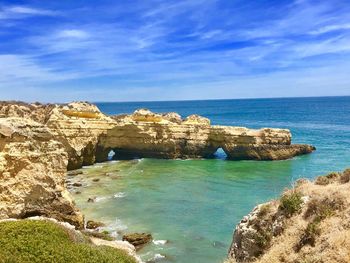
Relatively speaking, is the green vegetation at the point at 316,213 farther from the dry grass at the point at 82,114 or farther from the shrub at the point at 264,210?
the dry grass at the point at 82,114

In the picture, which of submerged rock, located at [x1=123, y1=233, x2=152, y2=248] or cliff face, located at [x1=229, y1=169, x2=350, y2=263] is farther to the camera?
submerged rock, located at [x1=123, y1=233, x2=152, y2=248]

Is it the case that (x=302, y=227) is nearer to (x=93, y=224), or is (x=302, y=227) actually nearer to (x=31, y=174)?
(x=31, y=174)

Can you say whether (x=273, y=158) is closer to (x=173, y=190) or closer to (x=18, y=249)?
(x=173, y=190)

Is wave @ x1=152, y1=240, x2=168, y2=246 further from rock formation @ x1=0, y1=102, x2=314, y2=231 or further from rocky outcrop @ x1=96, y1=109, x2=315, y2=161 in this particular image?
rocky outcrop @ x1=96, y1=109, x2=315, y2=161

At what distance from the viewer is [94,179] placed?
152 ft

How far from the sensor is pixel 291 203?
558 inches

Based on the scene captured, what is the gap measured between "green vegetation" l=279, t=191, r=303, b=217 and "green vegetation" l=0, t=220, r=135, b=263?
5.75m

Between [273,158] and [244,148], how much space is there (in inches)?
168

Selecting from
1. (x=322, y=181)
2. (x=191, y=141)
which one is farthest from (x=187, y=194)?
(x=322, y=181)

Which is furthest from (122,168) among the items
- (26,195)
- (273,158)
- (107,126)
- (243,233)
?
(243,233)

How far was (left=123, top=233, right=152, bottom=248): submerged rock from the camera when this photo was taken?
26039 millimetres

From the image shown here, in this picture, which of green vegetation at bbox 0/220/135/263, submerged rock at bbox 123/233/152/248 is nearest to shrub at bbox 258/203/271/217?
green vegetation at bbox 0/220/135/263

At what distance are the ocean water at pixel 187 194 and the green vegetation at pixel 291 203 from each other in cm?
233

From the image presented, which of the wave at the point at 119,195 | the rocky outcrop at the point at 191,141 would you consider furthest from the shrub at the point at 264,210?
the rocky outcrop at the point at 191,141
